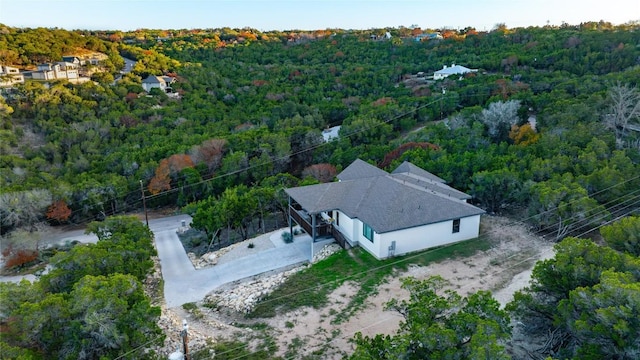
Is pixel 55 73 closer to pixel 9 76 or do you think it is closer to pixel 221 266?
pixel 9 76

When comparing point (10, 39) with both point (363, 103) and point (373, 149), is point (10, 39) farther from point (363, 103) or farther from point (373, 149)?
point (373, 149)

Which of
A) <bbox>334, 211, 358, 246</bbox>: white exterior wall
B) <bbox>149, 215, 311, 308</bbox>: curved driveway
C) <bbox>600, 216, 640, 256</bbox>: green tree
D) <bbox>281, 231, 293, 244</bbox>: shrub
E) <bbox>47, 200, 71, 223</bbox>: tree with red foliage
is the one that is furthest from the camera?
<bbox>47, 200, 71, 223</bbox>: tree with red foliage

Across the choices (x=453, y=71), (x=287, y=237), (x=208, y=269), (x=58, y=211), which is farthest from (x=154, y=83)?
(x=208, y=269)

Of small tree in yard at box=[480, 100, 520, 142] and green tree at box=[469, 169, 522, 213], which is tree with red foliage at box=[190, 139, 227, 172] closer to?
green tree at box=[469, 169, 522, 213]

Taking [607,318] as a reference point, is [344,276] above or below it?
below

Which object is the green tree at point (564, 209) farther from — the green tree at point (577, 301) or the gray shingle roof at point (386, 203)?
the green tree at point (577, 301)

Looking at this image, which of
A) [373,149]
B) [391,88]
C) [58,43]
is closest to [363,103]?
[391,88]

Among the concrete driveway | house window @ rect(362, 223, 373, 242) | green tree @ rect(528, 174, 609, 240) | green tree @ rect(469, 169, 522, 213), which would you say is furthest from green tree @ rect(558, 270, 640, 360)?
the concrete driveway
